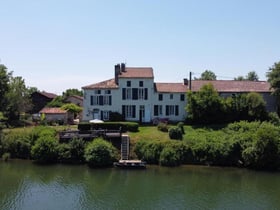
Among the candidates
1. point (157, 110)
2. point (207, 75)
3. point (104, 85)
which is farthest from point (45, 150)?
point (207, 75)

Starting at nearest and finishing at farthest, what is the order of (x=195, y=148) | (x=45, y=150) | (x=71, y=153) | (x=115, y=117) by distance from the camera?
(x=45, y=150) < (x=195, y=148) < (x=71, y=153) < (x=115, y=117)

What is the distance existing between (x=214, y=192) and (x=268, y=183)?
230 inches

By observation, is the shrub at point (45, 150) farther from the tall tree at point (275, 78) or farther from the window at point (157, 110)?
the tall tree at point (275, 78)

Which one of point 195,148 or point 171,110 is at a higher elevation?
point 171,110

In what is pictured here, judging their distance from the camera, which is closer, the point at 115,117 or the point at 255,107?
the point at 255,107

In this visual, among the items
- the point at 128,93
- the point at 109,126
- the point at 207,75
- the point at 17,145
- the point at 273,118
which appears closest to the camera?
the point at 17,145

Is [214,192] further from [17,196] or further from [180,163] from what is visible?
[17,196]

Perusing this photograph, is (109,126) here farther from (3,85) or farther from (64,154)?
(3,85)

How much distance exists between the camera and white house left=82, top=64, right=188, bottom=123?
166 ft

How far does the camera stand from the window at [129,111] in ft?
167

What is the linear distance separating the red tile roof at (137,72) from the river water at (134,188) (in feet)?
56.2

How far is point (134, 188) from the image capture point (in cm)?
2994

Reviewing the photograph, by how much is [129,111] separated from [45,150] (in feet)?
52.6

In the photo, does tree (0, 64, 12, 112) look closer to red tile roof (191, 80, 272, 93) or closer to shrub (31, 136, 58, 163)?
shrub (31, 136, 58, 163)
